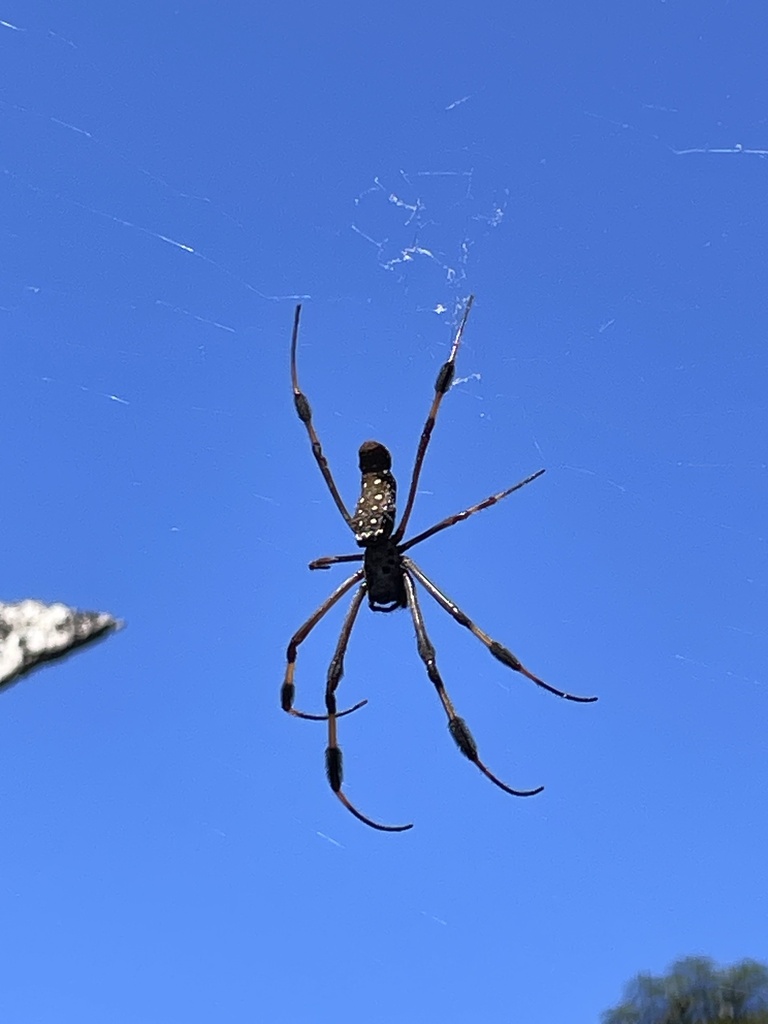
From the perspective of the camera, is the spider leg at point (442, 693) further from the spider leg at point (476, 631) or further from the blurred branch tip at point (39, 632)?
the blurred branch tip at point (39, 632)

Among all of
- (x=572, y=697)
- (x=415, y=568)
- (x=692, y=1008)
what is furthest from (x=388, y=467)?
(x=692, y=1008)

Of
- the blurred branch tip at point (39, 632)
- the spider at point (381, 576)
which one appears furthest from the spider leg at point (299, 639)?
the blurred branch tip at point (39, 632)

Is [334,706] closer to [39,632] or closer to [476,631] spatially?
[476,631]

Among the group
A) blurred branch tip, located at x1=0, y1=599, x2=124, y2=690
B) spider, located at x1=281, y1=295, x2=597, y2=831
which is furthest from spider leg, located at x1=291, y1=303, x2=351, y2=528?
blurred branch tip, located at x1=0, y1=599, x2=124, y2=690

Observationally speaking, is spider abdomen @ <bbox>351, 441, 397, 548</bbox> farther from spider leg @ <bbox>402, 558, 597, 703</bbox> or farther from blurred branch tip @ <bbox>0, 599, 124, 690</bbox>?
blurred branch tip @ <bbox>0, 599, 124, 690</bbox>

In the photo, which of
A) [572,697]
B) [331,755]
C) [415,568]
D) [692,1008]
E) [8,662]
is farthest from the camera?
[692,1008]

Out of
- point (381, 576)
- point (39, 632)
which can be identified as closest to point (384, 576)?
point (381, 576)

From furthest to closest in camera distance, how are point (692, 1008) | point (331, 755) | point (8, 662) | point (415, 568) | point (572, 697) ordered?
point (692, 1008) → point (415, 568) → point (331, 755) → point (572, 697) → point (8, 662)

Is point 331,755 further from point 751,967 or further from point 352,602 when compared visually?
point 751,967
